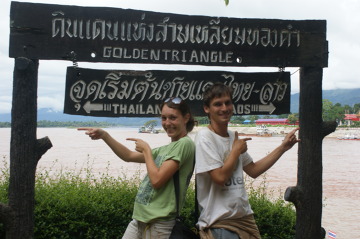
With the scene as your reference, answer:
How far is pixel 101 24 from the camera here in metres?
3.97

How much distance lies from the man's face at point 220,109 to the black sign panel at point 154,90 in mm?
1121

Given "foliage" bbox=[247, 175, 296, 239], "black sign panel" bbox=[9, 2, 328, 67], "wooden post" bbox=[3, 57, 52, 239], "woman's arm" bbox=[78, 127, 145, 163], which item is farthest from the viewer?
"foliage" bbox=[247, 175, 296, 239]

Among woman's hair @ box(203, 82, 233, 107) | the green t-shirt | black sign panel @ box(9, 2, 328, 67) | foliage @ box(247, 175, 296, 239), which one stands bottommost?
foliage @ box(247, 175, 296, 239)

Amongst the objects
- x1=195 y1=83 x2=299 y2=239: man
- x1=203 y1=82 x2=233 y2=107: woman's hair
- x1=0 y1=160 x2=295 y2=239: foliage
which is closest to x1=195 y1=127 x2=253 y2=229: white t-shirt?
x1=195 y1=83 x2=299 y2=239: man

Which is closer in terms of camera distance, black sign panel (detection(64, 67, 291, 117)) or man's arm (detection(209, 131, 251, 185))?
man's arm (detection(209, 131, 251, 185))

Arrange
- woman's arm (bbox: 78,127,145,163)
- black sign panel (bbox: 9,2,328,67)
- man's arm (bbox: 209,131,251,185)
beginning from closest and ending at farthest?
man's arm (bbox: 209,131,251,185) → woman's arm (bbox: 78,127,145,163) → black sign panel (bbox: 9,2,328,67)

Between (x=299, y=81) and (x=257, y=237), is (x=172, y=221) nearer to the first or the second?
(x=257, y=237)

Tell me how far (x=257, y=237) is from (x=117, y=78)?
202 cm

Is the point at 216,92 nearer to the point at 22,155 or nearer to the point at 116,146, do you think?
the point at 116,146

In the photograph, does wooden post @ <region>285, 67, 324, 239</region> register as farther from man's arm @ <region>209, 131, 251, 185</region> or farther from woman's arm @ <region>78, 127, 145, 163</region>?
woman's arm @ <region>78, 127, 145, 163</region>

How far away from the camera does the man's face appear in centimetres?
297

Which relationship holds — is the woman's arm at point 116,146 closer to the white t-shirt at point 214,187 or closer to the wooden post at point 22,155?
the white t-shirt at point 214,187

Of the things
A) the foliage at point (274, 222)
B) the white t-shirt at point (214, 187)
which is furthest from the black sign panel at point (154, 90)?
the foliage at point (274, 222)

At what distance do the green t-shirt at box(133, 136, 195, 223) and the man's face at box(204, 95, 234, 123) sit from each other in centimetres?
26
